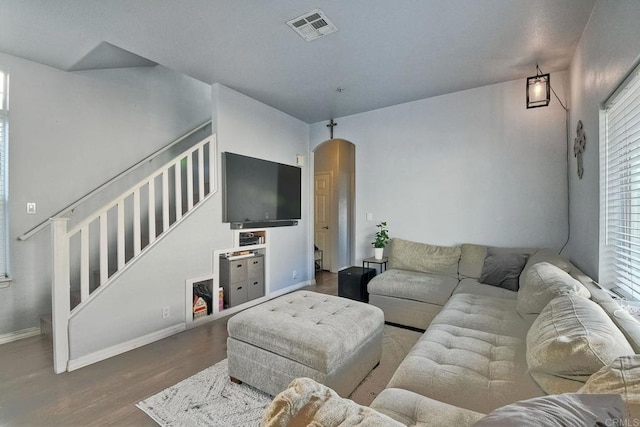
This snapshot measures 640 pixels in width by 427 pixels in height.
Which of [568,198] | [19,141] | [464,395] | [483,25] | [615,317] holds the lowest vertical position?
[464,395]

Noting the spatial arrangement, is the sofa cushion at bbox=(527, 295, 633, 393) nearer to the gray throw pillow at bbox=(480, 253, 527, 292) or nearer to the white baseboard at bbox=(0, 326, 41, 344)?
the gray throw pillow at bbox=(480, 253, 527, 292)

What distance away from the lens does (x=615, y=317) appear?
127 centimetres

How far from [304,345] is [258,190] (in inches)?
99.3

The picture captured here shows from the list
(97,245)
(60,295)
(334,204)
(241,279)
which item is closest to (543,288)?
(241,279)

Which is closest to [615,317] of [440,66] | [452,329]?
[452,329]

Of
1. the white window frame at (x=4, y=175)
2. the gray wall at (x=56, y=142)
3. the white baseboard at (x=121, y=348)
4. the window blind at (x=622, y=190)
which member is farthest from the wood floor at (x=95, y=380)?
the window blind at (x=622, y=190)

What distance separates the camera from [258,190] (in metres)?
3.78

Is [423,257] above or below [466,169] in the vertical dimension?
below

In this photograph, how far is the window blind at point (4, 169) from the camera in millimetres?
2664

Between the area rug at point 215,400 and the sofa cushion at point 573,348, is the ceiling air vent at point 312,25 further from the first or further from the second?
the area rug at point 215,400

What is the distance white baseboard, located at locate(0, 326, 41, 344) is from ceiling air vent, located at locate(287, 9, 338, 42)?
148 inches

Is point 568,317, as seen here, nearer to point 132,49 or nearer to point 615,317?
point 615,317

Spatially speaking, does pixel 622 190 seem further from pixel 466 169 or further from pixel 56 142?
pixel 56 142

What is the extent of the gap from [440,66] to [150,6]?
2635mm
